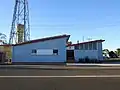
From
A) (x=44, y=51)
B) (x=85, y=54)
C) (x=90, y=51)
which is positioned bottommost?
(x=85, y=54)

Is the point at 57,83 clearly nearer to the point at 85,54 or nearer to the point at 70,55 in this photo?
the point at 85,54

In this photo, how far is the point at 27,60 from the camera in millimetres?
48688

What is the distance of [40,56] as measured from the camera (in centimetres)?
4888

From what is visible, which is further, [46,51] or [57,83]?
[46,51]

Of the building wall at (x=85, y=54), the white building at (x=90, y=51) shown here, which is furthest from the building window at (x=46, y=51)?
the building wall at (x=85, y=54)

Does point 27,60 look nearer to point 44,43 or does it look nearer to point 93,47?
point 44,43

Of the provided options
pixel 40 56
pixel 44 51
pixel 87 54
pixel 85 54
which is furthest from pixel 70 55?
pixel 40 56

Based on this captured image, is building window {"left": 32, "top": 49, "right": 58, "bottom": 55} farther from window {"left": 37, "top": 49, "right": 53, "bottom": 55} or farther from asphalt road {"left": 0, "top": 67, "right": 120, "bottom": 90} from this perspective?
asphalt road {"left": 0, "top": 67, "right": 120, "bottom": 90}

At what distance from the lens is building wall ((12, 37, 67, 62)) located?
48719mm

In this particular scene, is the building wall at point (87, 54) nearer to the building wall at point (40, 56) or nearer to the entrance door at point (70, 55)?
the entrance door at point (70, 55)

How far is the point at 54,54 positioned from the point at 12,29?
82.1 feet

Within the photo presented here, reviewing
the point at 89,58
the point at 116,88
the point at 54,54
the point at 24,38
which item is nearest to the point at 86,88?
the point at 116,88

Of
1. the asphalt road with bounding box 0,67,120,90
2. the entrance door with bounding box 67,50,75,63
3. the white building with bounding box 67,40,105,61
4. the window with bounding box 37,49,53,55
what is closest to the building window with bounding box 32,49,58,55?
the window with bounding box 37,49,53,55

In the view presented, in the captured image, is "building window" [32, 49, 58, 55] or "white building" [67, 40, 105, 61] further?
"white building" [67, 40, 105, 61]
